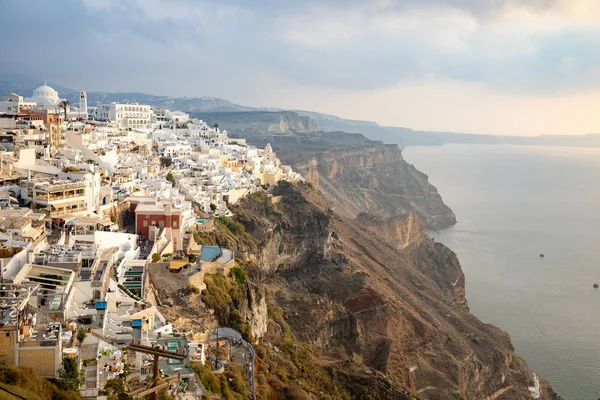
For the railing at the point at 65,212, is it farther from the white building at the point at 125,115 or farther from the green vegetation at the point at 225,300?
the white building at the point at 125,115

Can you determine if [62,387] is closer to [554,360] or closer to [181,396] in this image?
[181,396]

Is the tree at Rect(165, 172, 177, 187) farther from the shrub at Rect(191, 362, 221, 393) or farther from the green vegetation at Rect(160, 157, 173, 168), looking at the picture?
the shrub at Rect(191, 362, 221, 393)

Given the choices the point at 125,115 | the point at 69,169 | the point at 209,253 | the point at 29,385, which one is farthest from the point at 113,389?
the point at 125,115

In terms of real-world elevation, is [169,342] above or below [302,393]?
above

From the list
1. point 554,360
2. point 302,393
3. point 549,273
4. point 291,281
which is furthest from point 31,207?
point 549,273

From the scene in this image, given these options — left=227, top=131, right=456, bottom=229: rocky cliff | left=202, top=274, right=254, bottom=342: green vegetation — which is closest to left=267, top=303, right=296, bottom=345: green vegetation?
left=202, top=274, right=254, bottom=342: green vegetation

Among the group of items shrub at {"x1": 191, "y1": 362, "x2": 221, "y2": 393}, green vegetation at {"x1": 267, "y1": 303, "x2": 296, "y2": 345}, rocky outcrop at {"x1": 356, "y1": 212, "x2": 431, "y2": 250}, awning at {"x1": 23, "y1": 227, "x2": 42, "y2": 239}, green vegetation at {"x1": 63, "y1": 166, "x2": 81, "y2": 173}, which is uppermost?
green vegetation at {"x1": 63, "y1": 166, "x2": 81, "y2": 173}

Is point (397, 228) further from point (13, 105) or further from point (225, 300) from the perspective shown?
point (225, 300)
